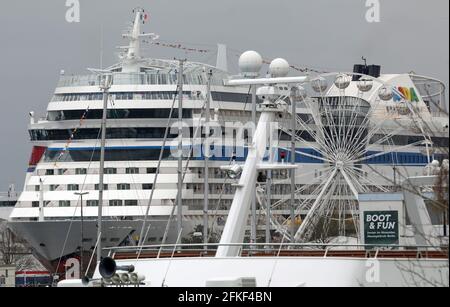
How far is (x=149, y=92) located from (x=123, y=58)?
3.99m

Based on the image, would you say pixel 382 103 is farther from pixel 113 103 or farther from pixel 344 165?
pixel 344 165

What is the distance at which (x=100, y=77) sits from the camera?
93.0 m

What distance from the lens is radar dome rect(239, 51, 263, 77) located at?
3152 cm

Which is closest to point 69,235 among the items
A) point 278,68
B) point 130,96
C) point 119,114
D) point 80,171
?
point 80,171

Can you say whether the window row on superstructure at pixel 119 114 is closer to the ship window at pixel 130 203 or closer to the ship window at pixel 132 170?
the ship window at pixel 132 170

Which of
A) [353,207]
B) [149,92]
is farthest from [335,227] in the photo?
[149,92]

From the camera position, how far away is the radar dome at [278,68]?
104 feet

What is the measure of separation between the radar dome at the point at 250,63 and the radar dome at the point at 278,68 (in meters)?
0.26

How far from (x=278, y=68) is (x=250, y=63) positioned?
1.94 feet

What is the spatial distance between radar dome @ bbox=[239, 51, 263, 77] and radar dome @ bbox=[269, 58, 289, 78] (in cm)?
26

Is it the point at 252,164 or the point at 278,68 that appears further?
the point at 278,68

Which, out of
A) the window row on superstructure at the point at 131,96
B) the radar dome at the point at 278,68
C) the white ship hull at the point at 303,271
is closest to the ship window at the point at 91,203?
the window row on superstructure at the point at 131,96

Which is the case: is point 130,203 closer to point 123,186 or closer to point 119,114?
point 123,186

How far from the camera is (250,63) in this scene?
3152cm
